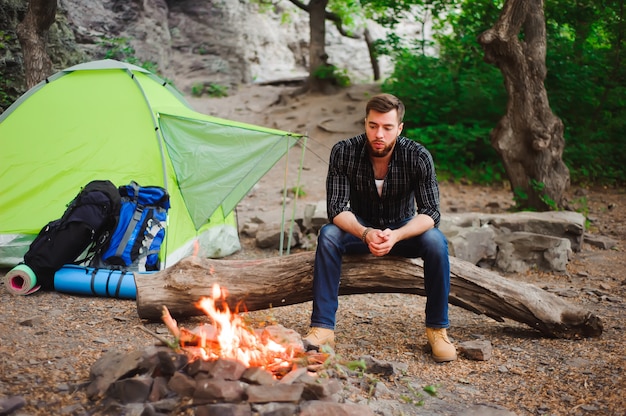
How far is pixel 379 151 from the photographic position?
3619 mm

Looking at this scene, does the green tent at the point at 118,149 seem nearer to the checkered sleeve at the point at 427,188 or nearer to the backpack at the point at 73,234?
the backpack at the point at 73,234

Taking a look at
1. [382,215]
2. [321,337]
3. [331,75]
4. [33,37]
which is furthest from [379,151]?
[331,75]

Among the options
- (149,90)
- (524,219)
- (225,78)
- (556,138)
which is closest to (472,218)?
(524,219)

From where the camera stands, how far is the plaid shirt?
144 inches

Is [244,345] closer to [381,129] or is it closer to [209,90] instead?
[381,129]

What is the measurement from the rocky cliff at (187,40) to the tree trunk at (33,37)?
0.79 meters

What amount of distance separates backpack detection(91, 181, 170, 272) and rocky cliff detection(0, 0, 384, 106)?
3.76m

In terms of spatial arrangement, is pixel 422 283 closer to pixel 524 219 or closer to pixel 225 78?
pixel 524 219

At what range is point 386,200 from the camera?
374cm

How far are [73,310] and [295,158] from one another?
24.7 feet

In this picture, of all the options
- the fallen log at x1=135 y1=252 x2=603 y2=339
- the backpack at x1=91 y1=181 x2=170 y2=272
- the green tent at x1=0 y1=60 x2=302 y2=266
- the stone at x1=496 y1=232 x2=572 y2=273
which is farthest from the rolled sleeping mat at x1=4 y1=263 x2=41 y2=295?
the stone at x1=496 y1=232 x2=572 y2=273

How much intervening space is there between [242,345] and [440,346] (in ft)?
4.11

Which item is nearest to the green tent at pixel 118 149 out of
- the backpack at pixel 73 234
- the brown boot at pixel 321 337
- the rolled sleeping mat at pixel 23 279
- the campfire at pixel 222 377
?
the backpack at pixel 73 234

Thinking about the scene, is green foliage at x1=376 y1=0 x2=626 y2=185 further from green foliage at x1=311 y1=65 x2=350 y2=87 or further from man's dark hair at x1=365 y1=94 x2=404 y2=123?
man's dark hair at x1=365 y1=94 x2=404 y2=123
